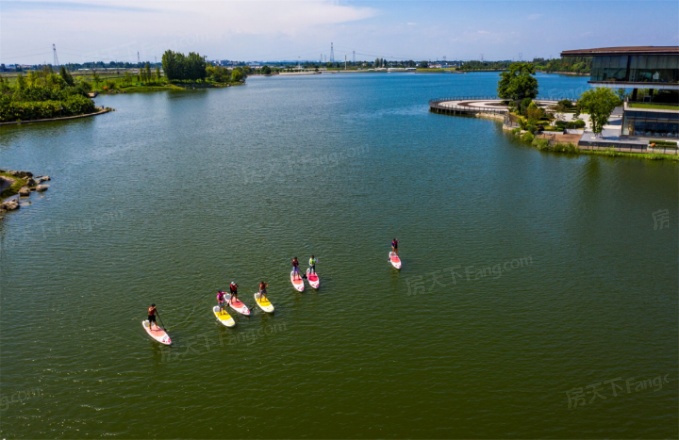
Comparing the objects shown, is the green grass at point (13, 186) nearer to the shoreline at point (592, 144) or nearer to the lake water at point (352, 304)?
the lake water at point (352, 304)

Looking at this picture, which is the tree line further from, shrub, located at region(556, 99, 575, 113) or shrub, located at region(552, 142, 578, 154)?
shrub, located at region(552, 142, 578, 154)

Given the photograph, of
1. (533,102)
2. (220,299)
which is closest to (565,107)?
(533,102)

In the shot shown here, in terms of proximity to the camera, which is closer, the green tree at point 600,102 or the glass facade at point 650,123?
the green tree at point 600,102

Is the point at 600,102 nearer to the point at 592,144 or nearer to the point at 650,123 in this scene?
the point at 592,144

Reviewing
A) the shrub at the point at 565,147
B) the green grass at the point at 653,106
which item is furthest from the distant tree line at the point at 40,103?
the green grass at the point at 653,106

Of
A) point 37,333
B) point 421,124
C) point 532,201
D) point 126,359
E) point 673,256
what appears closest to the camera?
point 126,359

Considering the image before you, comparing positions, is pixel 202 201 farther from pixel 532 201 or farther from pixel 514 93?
pixel 514 93

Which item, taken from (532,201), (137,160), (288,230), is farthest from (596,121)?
(137,160)

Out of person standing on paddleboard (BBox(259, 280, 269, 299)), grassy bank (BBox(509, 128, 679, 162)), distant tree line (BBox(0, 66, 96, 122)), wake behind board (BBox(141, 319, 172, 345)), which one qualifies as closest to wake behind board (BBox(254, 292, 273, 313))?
person standing on paddleboard (BBox(259, 280, 269, 299))
